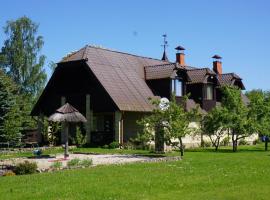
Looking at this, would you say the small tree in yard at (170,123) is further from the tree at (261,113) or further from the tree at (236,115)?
the tree at (261,113)

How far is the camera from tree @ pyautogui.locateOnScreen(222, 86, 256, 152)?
96.6 feet

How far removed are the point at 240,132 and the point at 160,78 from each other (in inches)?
311

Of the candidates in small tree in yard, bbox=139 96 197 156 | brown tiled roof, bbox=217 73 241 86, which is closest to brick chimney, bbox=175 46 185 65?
brown tiled roof, bbox=217 73 241 86

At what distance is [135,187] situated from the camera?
38.2 feet

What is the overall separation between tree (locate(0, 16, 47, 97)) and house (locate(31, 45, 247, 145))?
49.7 ft

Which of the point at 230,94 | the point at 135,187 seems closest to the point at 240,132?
the point at 230,94

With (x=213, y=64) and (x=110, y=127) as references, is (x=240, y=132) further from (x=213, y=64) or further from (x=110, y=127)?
(x=213, y=64)

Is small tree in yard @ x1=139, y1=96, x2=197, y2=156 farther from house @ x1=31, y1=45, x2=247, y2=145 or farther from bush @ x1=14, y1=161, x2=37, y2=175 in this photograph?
bush @ x1=14, y1=161, x2=37, y2=175

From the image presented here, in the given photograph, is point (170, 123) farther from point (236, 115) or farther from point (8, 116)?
point (8, 116)

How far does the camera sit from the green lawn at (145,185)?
10531 mm

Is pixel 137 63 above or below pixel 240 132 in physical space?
above

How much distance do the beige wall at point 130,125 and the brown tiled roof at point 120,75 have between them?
1.20 m

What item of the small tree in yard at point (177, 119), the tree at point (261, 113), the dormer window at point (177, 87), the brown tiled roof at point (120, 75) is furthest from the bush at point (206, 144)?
the small tree in yard at point (177, 119)

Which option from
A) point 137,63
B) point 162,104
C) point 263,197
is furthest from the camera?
point 137,63
